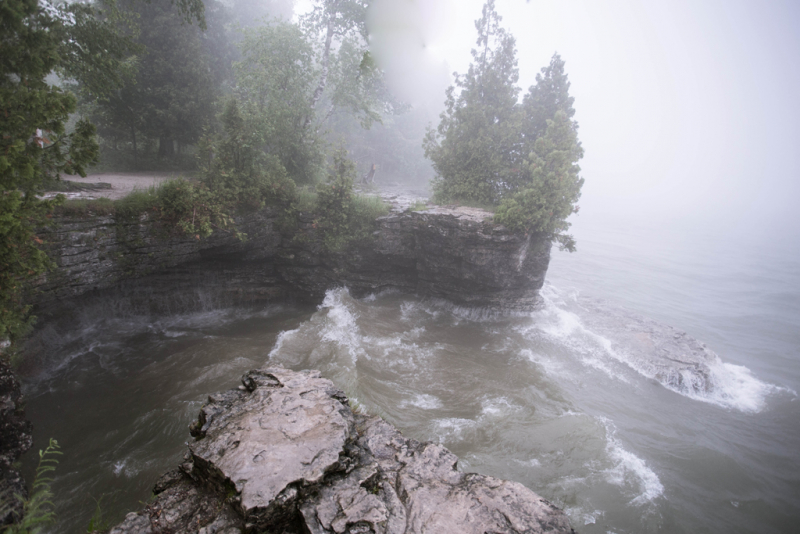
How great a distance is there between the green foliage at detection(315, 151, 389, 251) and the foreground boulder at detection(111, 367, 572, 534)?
29.6 feet

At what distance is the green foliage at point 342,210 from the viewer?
42.3ft

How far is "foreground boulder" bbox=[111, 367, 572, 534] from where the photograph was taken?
3.35 meters

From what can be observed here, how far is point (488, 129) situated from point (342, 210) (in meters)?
8.47

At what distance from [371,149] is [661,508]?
3138cm

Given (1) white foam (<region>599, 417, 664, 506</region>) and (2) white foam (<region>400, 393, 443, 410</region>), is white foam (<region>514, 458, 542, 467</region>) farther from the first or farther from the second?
(2) white foam (<region>400, 393, 443, 410</region>)

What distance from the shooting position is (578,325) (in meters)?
16.0

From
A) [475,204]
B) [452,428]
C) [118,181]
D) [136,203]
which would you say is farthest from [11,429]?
[475,204]

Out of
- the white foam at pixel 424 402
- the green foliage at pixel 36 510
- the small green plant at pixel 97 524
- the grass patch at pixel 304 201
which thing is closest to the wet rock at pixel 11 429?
the green foliage at pixel 36 510

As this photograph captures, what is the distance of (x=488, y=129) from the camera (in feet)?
51.2

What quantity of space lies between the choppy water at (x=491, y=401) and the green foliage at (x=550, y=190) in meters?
4.73

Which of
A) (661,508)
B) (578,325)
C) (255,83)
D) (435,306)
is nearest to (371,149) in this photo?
(255,83)

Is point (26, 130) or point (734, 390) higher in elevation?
point (26, 130)

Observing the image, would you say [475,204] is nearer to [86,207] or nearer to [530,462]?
[530,462]

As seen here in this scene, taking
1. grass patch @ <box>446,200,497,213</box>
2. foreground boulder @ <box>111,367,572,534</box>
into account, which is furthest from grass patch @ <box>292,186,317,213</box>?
foreground boulder @ <box>111,367,572,534</box>
